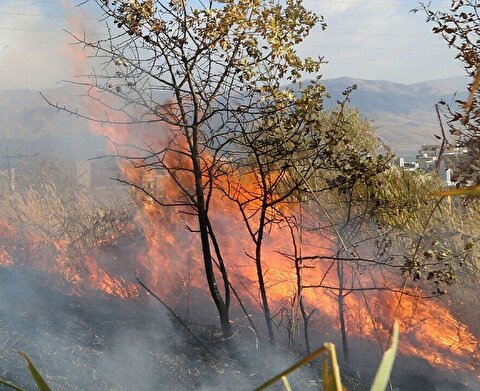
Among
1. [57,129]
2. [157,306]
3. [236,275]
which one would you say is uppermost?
[57,129]

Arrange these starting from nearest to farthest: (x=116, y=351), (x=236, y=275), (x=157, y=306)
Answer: (x=116, y=351) < (x=157, y=306) < (x=236, y=275)

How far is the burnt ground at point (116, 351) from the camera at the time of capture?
457 centimetres

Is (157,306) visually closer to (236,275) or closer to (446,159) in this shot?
(236,275)

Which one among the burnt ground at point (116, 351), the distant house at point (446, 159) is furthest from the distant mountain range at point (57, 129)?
the burnt ground at point (116, 351)

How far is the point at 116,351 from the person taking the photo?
5.03 metres

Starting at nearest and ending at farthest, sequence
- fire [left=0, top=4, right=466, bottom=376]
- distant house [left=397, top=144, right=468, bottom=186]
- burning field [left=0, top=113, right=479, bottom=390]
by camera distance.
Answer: burning field [left=0, top=113, right=479, bottom=390]
distant house [left=397, top=144, right=468, bottom=186]
fire [left=0, top=4, right=466, bottom=376]

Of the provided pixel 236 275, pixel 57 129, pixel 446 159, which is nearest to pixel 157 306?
pixel 236 275

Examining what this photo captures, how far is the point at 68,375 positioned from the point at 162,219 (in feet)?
11.3

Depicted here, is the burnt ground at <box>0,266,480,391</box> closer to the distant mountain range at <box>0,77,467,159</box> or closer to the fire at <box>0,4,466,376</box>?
the fire at <box>0,4,466,376</box>

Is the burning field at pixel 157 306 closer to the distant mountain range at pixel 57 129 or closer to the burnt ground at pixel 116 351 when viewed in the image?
the burnt ground at pixel 116 351

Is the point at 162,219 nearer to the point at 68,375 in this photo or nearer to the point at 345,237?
the point at 345,237

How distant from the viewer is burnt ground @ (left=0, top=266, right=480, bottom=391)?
4566mm

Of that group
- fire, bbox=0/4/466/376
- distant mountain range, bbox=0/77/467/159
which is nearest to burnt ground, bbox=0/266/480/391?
fire, bbox=0/4/466/376

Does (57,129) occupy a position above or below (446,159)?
above
